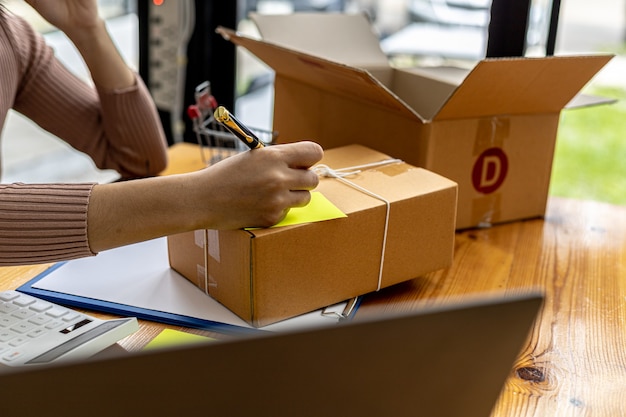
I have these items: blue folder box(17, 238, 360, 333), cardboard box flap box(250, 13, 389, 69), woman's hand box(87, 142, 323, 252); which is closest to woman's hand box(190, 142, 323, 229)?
woman's hand box(87, 142, 323, 252)

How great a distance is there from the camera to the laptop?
0.36m

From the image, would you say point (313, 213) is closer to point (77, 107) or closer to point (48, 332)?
point (48, 332)

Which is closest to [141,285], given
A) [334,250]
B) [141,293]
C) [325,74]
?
[141,293]

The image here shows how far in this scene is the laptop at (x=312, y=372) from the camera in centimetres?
36

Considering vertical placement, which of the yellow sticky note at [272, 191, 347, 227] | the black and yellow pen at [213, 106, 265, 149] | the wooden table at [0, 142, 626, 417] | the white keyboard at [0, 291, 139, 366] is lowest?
the wooden table at [0, 142, 626, 417]

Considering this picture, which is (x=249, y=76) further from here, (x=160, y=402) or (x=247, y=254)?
(x=160, y=402)

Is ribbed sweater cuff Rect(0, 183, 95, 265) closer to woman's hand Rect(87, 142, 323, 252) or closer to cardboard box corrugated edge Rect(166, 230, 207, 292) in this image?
woman's hand Rect(87, 142, 323, 252)

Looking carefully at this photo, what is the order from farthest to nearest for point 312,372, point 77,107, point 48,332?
point 77,107
point 48,332
point 312,372

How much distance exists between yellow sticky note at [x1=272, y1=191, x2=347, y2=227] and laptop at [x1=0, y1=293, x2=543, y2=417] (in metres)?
0.35

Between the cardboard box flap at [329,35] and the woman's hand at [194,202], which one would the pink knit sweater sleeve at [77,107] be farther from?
the woman's hand at [194,202]

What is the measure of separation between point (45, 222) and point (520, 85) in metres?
0.70

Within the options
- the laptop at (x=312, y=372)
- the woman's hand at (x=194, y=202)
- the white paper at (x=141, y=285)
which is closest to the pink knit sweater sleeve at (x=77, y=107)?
the white paper at (x=141, y=285)

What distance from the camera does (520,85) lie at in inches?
40.2

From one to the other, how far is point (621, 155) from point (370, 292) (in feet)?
7.48
